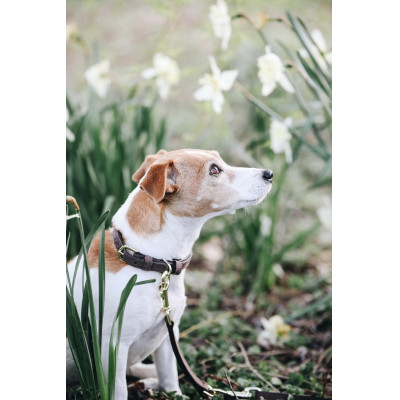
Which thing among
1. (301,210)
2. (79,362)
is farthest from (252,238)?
(79,362)

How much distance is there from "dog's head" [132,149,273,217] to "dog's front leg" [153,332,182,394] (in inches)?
17.0

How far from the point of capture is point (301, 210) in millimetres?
3592

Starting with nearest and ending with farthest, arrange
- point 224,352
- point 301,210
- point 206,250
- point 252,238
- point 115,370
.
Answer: point 115,370, point 224,352, point 252,238, point 206,250, point 301,210

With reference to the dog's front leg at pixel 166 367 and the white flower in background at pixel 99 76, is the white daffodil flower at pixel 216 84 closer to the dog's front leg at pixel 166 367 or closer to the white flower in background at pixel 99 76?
the white flower in background at pixel 99 76

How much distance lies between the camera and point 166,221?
4.48ft

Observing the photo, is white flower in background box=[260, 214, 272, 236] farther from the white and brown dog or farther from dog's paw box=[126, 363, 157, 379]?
the white and brown dog

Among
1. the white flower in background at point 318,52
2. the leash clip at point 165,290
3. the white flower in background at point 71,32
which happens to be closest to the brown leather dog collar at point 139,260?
the leash clip at point 165,290

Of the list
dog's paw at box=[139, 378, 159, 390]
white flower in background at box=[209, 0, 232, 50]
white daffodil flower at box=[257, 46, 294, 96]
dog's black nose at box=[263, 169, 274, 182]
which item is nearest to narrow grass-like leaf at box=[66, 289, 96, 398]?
dog's paw at box=[139, 378, 159, 390]

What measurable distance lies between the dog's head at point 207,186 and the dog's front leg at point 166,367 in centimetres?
43

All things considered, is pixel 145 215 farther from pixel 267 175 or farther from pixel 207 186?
pixel 267 175

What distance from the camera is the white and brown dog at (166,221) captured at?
4.47ft
